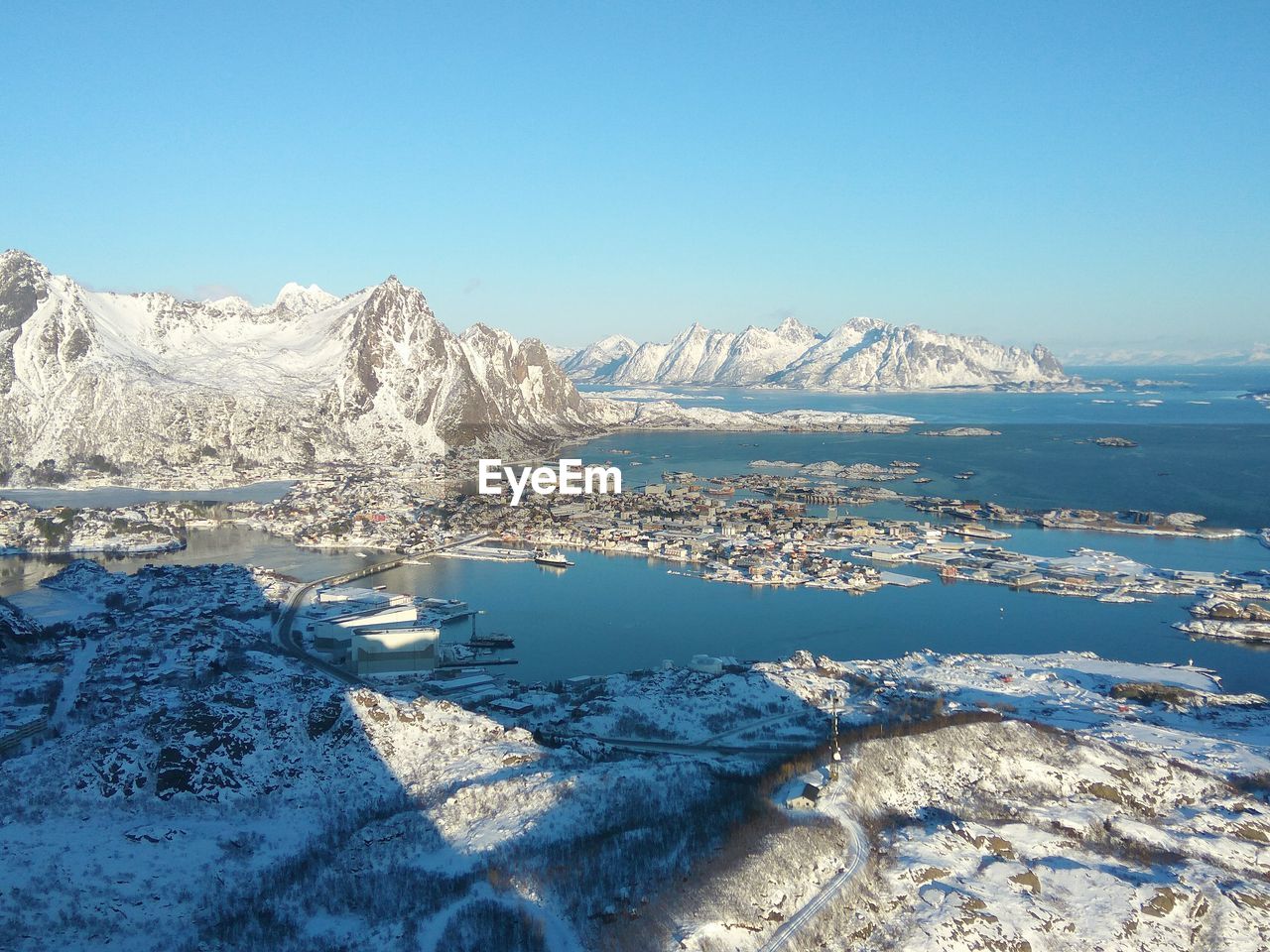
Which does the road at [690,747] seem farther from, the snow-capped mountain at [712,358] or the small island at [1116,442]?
the snow-capped mountain at [712,358]

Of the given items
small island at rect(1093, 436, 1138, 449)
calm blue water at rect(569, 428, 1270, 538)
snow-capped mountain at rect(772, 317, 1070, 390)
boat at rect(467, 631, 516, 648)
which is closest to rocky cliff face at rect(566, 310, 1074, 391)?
Answer: snow-capped mountain at rect(772, 317, 1070, 390)

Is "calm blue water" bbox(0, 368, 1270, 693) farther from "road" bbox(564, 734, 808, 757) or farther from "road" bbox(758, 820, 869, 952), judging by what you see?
"road" bbox(758, 820, 869, 952)

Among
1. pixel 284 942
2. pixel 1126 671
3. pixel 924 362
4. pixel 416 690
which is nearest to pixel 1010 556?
pixel 1126 671

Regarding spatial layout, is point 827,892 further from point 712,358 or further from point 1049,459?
point 712,358

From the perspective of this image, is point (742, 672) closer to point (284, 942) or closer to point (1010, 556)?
point (284, 942)

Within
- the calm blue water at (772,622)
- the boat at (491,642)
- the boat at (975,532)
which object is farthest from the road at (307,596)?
the boat at (975,532)

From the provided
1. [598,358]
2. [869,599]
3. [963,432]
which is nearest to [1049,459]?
[963,432]
